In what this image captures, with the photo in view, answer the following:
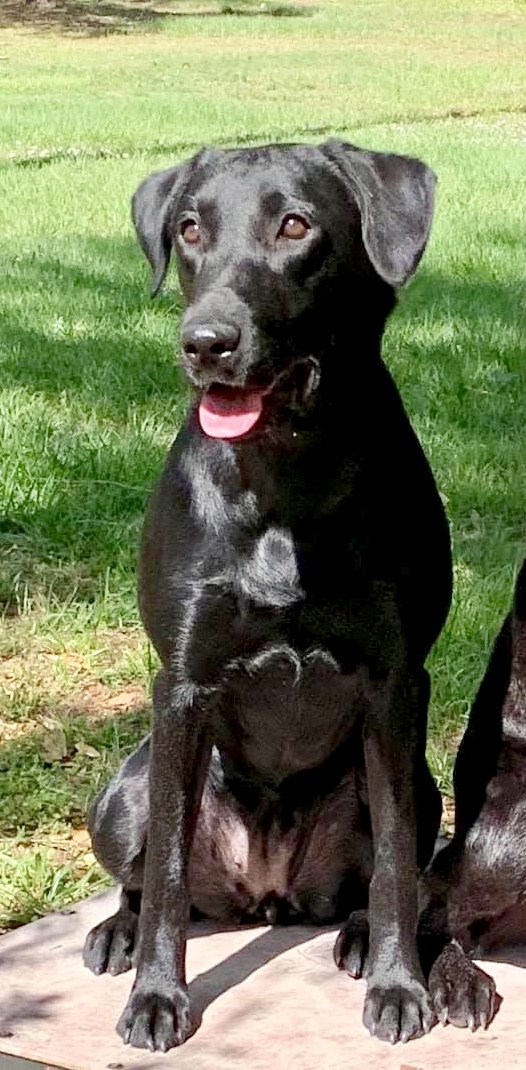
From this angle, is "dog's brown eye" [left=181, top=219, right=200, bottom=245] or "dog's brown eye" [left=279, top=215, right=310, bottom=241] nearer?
"dog's brown eye" [left=279, top=215, right=310, bottom=241]

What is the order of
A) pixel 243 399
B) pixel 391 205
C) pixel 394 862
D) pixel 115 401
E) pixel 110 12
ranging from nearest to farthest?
1. pixel 243 399
2. pixel 391 205
3. pixel 394 862
4. pixel 115 401
5. pixel 110 12

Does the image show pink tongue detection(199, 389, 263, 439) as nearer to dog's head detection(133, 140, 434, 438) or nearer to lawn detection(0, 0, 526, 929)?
dog's head detection(133, 140, 434, 438)

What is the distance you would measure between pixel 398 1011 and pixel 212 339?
4.05 feet

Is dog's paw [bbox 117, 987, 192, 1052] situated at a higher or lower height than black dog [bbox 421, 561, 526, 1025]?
lower

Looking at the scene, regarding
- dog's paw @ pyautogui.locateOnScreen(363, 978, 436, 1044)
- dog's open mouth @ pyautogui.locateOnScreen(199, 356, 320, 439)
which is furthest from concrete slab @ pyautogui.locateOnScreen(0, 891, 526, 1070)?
dog's open mouth @ pyautogui.locateOnScreen(199, 356, 320, 439)

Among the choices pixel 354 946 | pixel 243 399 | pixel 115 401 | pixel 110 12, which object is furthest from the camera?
pixel 110 12

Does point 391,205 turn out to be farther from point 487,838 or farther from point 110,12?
point 110,12

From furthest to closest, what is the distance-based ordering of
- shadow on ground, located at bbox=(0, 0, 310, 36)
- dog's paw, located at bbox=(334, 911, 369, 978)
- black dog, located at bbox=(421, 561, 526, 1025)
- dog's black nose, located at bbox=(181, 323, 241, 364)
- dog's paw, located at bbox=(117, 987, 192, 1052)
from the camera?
shadow on ground, located at bbox=(0, 0, 310, 36)
dog's paw, located at bbox=(334, 911, 369, 978)
black dog, located at bbox=(421, 561, 526, 1025)
dog's paw, located at bbox=(117, 987, 192, 1052)
dog's black nose, located at bbox=(181, 323, 241, 364)

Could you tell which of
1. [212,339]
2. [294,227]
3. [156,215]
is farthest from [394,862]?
[156,215]

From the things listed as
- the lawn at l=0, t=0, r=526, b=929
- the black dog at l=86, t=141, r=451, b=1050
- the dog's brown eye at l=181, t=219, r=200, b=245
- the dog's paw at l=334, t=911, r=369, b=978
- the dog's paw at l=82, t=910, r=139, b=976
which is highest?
the dog's brown eye at l=181, t=219, r=200, b=245

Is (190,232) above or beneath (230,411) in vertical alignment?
above

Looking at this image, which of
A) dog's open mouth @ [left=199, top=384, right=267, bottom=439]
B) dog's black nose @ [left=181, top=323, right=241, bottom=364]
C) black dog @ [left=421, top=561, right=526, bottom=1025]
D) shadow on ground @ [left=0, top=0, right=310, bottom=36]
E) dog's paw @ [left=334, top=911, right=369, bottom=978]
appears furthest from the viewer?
shadow on ground @ [left=0, top=0, right=310, bottom=36]

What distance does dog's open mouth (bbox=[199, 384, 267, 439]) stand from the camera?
9.52 feet

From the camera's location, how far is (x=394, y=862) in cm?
313
